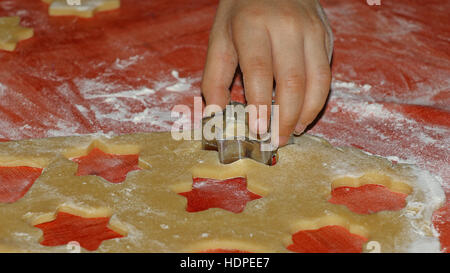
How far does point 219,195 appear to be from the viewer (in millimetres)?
1234

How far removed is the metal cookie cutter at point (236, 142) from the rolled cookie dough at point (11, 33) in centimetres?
81

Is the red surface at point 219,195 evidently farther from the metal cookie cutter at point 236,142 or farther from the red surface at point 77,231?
the red surface at point 77,231

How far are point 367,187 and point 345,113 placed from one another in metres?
0.31

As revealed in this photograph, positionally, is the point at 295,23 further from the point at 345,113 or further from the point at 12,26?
the point at 12,26

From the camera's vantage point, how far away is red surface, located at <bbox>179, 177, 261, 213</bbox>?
120 cm

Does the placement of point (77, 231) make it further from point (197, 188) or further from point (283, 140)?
point (283, 140)

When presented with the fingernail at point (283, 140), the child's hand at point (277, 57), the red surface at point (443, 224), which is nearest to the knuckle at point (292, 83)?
the child's hand at point (277, 57)

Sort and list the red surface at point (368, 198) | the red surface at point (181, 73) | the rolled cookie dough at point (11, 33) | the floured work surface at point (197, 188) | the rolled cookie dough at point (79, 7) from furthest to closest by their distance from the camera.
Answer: the rolled cookie dough at point (79, 7)
the rolled cookie dough at point (11, 33)
the red surface at point (181, 73)
the red surface at point (368, 198)
the floured work surface at point (197, 188)

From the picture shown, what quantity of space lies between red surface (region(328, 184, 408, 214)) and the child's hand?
161mm

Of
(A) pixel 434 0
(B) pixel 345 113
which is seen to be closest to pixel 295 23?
(B) pixel 345 113

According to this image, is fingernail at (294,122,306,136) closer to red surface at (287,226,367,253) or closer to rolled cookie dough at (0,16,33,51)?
red surface at (287,226,367,253)

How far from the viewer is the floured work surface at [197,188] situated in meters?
1.08

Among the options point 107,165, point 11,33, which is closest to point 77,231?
point 107,165

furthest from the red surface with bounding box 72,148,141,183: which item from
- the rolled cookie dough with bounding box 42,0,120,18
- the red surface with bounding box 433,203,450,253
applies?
the rolled cookie dough with bounding box 42,0,120,18
